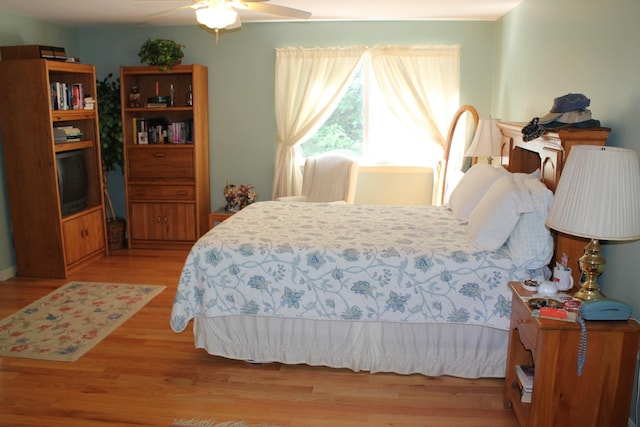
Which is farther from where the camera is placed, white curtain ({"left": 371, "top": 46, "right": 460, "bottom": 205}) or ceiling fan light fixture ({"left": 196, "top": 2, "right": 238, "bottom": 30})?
white curtain ({"left": 371, "top": 46, "right": 460, "bottom": 205})

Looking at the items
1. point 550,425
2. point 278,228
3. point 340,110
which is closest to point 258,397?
point 278,228

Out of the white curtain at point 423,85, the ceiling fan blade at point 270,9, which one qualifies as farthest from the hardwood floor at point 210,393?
the white curtain at point 423,85

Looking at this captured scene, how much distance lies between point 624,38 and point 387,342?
1977 millimetres

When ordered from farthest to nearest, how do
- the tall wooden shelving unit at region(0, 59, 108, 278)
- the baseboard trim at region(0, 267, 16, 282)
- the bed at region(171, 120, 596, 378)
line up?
the baseboard trim at region(0, 267, 16, 282)
the tall wooden shelving unit at region(0, 59, 108, 278)
the bed at region(171, 120, 596, 378)

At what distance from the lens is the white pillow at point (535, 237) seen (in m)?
2.92

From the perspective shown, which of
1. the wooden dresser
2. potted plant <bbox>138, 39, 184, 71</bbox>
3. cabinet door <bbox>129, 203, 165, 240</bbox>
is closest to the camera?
the wooden dresser

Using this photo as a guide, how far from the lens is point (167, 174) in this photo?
5.77 meters

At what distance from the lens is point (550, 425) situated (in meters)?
2.32

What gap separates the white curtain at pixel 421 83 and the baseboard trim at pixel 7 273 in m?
3.84

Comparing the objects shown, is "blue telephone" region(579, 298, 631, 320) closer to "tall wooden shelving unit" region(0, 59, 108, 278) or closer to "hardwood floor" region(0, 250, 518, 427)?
"hardwood floor" region(0, 250, 518, 427)

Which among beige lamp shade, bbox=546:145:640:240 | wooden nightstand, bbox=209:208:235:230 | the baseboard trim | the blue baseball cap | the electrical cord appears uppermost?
the blue baseball cap

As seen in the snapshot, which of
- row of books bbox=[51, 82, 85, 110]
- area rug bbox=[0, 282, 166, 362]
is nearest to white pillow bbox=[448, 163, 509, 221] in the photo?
A: area rug bbox=[0, 282, 166, 362]

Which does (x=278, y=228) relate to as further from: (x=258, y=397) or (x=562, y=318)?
(x=562, y=318)

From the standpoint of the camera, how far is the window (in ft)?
18.7
